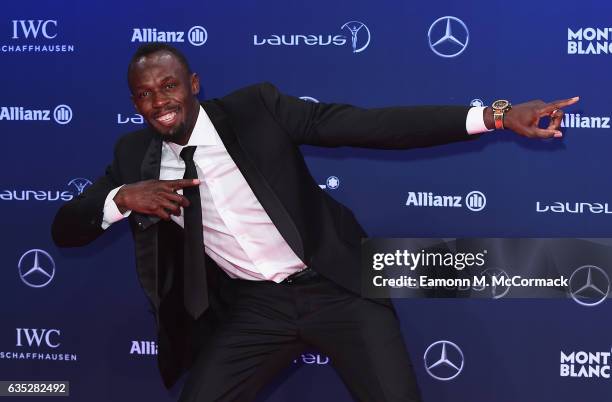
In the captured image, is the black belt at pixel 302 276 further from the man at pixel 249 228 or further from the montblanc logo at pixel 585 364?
the montblanc logo at pixel 585 364

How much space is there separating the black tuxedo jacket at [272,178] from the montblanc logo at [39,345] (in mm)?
1135

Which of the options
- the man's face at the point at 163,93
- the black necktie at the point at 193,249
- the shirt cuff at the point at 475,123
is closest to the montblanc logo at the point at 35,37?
the man's face at the point at 163,93

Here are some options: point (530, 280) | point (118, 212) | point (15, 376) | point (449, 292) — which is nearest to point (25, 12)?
point (118, 212)

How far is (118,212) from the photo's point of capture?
278cm

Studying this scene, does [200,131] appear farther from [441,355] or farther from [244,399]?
[441,355]

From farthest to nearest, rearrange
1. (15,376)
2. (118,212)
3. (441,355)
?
1. (15,376)
2. (441,355)
3. (118,212)

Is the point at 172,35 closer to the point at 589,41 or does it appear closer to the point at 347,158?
the point at 347,158

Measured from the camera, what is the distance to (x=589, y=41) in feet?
11.1

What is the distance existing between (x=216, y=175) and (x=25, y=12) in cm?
158

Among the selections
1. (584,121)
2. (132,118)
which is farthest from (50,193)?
(584,121)

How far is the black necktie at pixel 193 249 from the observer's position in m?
2.80

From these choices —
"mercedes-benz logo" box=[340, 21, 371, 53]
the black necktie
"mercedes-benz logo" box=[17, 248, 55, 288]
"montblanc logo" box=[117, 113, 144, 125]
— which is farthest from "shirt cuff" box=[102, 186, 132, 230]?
"mercedes-benz logo" box=[340, 21, 371, 53]

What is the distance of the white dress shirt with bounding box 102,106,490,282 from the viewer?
286cm

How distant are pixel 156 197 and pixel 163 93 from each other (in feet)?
1.45
